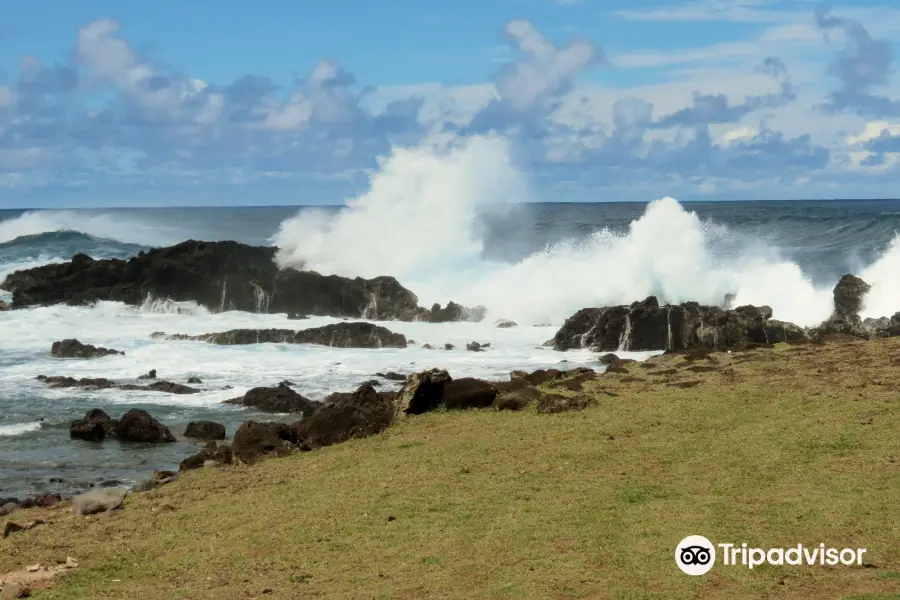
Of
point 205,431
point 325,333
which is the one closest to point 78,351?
point 325,333

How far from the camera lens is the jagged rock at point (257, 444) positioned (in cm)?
1739

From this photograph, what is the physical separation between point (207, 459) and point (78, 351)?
17.9 metres

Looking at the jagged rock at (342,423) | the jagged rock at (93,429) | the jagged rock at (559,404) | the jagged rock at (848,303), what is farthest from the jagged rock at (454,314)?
the jagged rock at (342,423)

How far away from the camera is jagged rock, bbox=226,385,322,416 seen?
23.8 metres

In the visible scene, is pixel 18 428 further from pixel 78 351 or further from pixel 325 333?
pixel 325 333

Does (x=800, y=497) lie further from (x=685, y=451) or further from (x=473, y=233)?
(x=473, y=233)

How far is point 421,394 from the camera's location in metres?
19.4

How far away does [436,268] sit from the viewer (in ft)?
184

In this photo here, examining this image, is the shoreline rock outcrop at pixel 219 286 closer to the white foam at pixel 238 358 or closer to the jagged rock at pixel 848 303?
the white foam at pixel 238 358

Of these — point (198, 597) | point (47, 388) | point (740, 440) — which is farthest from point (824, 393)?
point (47, 388)

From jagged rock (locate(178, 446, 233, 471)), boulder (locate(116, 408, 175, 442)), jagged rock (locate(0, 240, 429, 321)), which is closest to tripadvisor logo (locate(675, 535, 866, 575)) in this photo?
jagged rock (locate(178, 446, 233, 471))

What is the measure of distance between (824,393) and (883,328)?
14.2m

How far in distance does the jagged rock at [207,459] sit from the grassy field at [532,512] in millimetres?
777

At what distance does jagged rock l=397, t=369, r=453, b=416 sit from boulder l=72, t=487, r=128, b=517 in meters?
5.80
